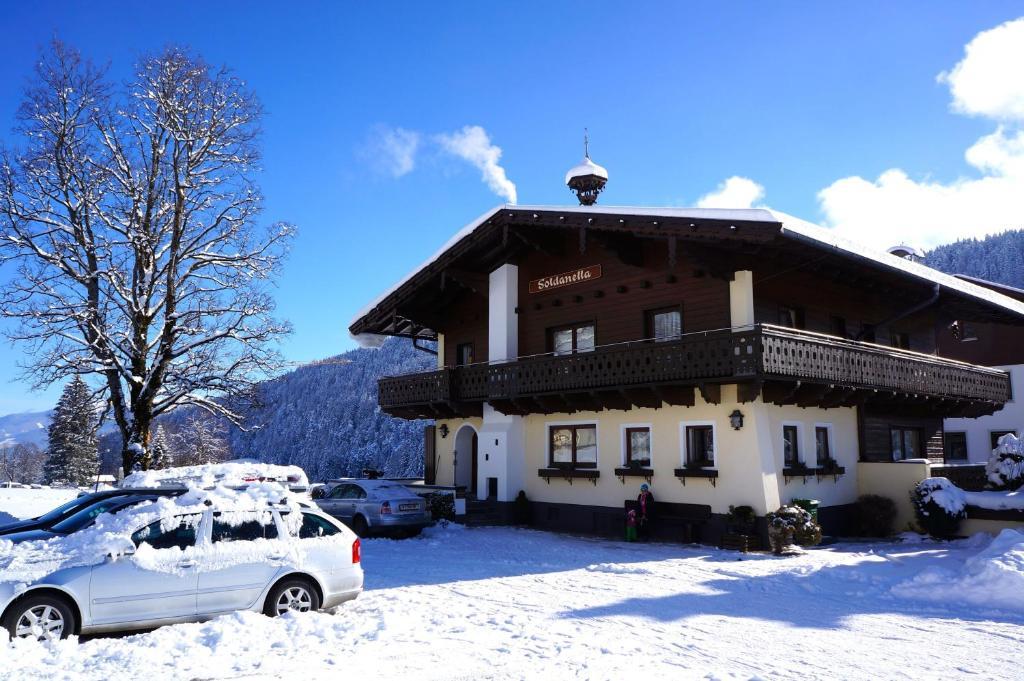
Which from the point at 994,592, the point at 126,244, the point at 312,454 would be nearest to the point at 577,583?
the point at 994,592

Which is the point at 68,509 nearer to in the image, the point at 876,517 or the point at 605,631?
the point at 605,631

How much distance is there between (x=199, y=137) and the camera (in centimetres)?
2120

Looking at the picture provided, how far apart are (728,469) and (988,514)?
6.61 meters

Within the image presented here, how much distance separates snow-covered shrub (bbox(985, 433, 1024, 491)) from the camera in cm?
1909

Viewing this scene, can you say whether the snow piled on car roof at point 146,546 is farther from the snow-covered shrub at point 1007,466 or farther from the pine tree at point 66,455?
the pine tree at point 66,455

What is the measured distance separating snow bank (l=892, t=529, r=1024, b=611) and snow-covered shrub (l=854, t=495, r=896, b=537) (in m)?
7.47

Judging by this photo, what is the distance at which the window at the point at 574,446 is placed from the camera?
21844 mm

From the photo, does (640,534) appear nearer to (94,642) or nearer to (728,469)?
(728,469)

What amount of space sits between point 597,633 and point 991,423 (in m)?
31.7

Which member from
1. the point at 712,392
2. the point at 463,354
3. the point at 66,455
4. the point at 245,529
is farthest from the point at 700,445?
the point at 66,455

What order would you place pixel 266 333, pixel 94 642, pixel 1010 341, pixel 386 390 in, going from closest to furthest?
1. pixel 94 642
2. pixel 266 333
3. pixel 386 390
4. pixel 1010 341

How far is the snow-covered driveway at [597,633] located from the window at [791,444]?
4669 mm

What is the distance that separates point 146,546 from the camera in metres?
8.59

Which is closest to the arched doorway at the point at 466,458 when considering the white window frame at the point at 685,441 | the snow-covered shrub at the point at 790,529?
the white window frame at the point at 685,441
